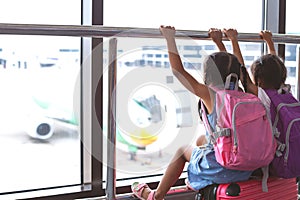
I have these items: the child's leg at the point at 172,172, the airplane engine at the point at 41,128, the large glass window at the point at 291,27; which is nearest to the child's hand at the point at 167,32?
the child's leg at the point at 172,172

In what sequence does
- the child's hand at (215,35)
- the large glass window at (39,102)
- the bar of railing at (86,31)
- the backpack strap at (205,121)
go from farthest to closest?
the large glass window at (39,102), the child's hand at (215,35), the backpack strap at (205,121), the bar of railing at (86,31)

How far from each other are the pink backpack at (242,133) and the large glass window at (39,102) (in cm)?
88

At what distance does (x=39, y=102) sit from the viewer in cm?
252

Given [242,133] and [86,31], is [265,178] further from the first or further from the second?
[86,31]

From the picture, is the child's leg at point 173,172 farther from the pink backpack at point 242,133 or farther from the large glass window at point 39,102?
the large glass window at point 39,102

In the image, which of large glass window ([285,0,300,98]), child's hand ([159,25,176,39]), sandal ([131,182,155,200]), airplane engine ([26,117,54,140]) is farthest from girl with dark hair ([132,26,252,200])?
large glass window ([285,0,300,98])

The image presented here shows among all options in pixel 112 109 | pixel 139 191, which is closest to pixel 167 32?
pixel 112 109

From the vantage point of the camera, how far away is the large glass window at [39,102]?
2.43m

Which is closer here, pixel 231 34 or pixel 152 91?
pixel 231 34

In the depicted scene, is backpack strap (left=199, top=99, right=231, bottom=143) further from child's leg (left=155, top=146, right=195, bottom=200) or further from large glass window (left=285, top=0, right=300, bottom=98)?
large glass window (left=285, top=0, right=300, bottom=98)

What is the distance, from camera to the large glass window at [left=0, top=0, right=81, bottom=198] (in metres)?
2.43

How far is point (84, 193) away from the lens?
247 cm

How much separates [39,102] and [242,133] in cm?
119

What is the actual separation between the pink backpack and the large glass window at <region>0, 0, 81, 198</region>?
88cm
